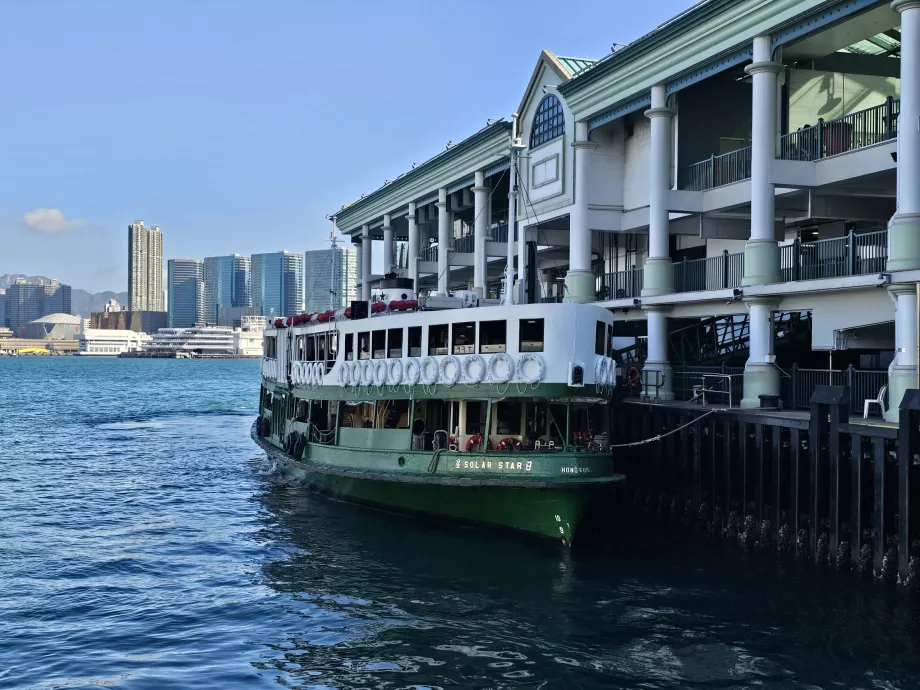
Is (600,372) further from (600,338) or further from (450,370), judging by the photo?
(450,370)

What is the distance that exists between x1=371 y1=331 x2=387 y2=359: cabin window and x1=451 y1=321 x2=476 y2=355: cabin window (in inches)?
115

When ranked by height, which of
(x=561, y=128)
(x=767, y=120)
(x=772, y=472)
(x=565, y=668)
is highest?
(x=561, y=128)

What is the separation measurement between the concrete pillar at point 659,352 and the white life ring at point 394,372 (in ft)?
32.4

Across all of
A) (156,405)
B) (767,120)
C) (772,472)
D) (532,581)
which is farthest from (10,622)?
(156,405)

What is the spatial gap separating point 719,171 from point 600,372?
41.9 ft

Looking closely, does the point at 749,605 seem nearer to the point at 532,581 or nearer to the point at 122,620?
the point at 532,581

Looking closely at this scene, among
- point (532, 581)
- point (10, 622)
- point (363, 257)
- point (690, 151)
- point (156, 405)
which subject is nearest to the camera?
point (10, 622)

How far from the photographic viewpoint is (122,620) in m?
17.6

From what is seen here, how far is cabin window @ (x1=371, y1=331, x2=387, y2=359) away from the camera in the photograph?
26.8 metres

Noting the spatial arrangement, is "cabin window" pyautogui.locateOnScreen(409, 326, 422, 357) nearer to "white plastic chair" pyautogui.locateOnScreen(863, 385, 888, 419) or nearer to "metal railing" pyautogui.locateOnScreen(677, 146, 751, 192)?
"white plastic chair" pyautogui.locateOnScreen(863, 385, 888, 419)

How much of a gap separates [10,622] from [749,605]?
14.4m

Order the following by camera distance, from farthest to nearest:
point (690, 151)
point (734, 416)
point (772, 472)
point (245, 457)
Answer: point (245, 457), point (690, 151), point (734, 416), point (772, 472)

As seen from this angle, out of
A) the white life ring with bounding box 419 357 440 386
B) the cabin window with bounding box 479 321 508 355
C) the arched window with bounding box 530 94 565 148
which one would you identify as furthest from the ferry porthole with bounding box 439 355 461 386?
the arched window with bounding box 530 94 565 148

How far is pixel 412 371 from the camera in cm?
2514
